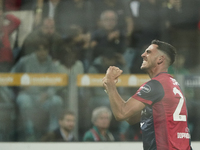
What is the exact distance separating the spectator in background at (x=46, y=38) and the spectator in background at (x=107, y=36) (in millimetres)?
569

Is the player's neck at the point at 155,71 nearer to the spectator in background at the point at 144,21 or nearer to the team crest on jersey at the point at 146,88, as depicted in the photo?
the team crest on jersey at the point at 146,88

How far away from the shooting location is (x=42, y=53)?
6258mm

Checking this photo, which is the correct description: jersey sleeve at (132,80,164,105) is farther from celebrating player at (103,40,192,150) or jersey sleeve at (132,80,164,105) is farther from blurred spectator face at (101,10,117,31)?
blurred spectator face at (101,10,117,31)

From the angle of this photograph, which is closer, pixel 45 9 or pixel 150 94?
pixel 150 94

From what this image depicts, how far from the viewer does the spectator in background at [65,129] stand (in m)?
6.14

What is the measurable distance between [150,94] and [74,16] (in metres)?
3.05

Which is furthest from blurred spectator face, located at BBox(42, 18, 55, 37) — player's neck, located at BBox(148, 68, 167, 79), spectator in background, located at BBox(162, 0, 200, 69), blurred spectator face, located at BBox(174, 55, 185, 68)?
player's neck, located at BBox(148, 68, 167, 79)

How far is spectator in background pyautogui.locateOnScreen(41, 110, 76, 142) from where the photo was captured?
6145 millimetres

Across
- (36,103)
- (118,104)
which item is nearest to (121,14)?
(36,103)

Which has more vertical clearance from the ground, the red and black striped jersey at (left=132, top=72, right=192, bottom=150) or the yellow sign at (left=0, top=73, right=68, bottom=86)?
the yellow sign at (left=0, top=73, right=68, bottom=86)

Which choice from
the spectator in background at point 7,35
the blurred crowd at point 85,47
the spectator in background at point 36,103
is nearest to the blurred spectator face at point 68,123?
the blurred crowd at point 85,47

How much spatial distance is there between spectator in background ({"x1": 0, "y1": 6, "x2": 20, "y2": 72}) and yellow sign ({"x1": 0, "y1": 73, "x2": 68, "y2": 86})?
0.14 metres

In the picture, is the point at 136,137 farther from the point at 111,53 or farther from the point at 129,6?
the point at 129,6

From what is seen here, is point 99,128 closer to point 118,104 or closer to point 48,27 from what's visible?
point 48,27
